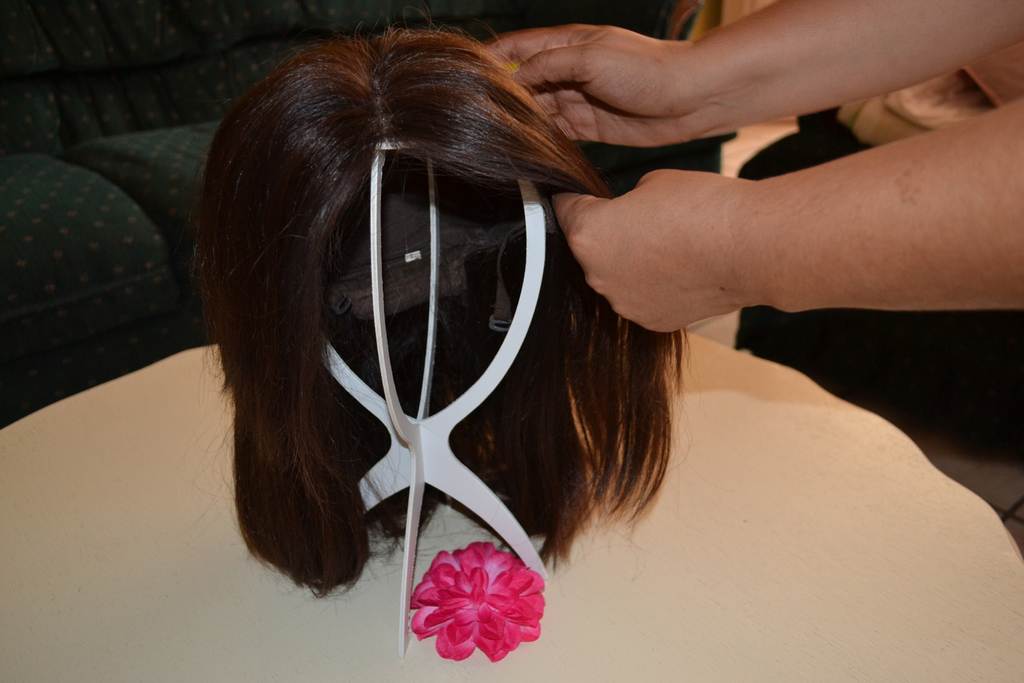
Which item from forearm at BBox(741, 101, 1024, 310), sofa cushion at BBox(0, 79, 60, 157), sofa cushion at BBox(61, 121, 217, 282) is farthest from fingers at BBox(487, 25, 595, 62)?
sofa cushion at BBox(0, 79, 60, 157)

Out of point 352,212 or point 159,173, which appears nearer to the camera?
point 352,212

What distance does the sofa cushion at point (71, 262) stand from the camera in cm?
121

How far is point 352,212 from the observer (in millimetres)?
632

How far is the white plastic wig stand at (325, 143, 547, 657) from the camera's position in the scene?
0.56 meters

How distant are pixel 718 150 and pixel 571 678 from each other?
6.17ft

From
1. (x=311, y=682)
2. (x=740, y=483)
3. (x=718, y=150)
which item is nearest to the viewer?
(x=311, y=682)

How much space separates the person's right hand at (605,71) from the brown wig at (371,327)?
162mm

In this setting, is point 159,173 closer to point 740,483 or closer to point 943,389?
point 740,483

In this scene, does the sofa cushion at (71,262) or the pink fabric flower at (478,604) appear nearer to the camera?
the pink fabric flower at (478,604)

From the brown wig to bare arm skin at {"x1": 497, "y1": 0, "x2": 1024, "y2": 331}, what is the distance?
3.6 inches

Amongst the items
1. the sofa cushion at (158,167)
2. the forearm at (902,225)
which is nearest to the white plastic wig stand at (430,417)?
the forearm at (902,225)

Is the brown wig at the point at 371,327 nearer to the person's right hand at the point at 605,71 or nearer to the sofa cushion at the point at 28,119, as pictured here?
the person's right hand at the point at 605,71

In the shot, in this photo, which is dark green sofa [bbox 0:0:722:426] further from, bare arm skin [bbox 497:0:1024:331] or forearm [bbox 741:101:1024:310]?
forearm [bbox 741:101:1024:310]

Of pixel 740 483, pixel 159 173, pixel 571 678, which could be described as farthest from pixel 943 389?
pixel 159 173
